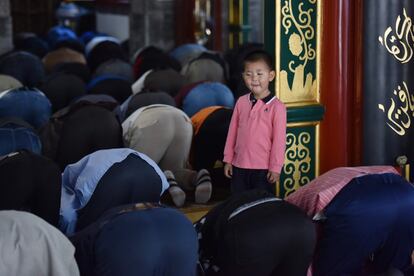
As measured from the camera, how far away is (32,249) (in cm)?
308

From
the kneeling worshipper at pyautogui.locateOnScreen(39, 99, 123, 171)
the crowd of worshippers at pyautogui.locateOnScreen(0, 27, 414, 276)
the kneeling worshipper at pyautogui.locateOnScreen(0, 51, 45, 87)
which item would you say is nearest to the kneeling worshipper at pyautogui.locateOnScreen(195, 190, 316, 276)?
the crowd of worshippers at pyautogui.locateOnScreen(0, 27, 414, 276)

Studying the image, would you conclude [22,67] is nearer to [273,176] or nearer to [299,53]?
[299,53]

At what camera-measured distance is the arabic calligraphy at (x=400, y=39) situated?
4.64 m

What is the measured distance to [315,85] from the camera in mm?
4793

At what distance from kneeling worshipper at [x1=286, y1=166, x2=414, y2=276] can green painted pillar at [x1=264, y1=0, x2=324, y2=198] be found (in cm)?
66

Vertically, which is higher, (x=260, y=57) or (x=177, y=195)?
(x=260, y=57)

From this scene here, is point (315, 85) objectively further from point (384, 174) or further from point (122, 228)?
point (122, 228)

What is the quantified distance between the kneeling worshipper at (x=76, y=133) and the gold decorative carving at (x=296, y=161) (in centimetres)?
131

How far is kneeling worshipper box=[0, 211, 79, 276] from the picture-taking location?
3.03 m

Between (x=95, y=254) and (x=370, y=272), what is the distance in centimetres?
156

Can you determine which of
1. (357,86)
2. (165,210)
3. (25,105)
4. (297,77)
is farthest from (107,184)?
(25,105)

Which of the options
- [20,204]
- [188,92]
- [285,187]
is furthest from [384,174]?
[188,92]

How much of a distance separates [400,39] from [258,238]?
175 centimetres

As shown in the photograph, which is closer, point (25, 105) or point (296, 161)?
point (296, 161)
